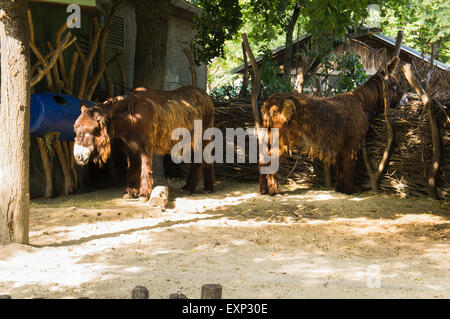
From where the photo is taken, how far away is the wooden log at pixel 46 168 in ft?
24.4

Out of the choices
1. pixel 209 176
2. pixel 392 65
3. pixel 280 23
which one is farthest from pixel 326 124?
pixel 280 23

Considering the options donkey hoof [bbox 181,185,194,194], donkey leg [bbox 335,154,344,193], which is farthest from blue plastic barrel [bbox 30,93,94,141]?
donkey leg [bbox 335,154,344,193]

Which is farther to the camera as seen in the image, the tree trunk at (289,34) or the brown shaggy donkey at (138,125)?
the tree trunk at (289,34)

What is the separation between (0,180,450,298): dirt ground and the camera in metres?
3.65

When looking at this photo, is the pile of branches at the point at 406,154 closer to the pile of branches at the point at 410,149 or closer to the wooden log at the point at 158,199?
the pile of branches at the point at 410,149

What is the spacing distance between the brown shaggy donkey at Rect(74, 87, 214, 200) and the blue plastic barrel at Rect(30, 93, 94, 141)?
0.49 m

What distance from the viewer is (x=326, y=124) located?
723cm

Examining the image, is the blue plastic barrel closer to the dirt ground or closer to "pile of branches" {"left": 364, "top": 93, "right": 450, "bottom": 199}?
the dirt ground

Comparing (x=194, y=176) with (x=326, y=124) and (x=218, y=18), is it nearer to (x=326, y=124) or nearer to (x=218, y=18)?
(x=326, y=124)

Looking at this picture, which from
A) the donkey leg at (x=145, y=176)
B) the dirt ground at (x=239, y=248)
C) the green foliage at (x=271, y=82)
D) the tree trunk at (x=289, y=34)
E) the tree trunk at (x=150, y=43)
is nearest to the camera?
the dirt ground at (x=239, y=248)

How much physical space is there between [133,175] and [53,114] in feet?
4.90

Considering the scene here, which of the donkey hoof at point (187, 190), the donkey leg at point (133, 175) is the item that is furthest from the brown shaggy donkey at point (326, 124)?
the donkey leg at point (133, 175)

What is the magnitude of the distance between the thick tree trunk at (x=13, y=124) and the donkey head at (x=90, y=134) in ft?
6.58

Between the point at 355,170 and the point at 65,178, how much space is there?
4868 millimetres
